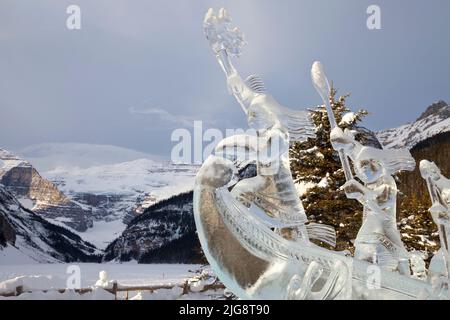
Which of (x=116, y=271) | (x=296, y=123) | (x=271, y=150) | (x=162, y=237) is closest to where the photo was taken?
(x=271, y=150)

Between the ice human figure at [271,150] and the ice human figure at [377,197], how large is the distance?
0.86 ft

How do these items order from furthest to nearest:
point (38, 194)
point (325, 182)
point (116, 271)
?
point (38, 194)
point (116, 271)
point (325, 182)

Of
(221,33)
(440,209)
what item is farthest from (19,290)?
(440,209)

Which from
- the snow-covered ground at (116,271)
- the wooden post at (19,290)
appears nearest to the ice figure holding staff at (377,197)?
the wooden post at (19,290)

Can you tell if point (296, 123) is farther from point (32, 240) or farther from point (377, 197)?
point (32, 240)

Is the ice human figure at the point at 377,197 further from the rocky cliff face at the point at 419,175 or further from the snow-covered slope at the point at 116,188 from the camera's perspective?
the snow-covered slope at the point at 116,188

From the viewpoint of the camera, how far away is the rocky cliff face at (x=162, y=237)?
24.3 m

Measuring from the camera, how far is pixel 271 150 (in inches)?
135

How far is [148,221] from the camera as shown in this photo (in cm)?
3231

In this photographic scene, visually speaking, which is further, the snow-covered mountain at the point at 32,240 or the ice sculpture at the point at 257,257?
the snow-covered mountain at the point at 32,240

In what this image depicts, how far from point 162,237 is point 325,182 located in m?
18.7

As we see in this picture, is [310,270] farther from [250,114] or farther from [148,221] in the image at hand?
[148,221]

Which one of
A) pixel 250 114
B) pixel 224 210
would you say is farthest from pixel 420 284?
pixel 250 114
